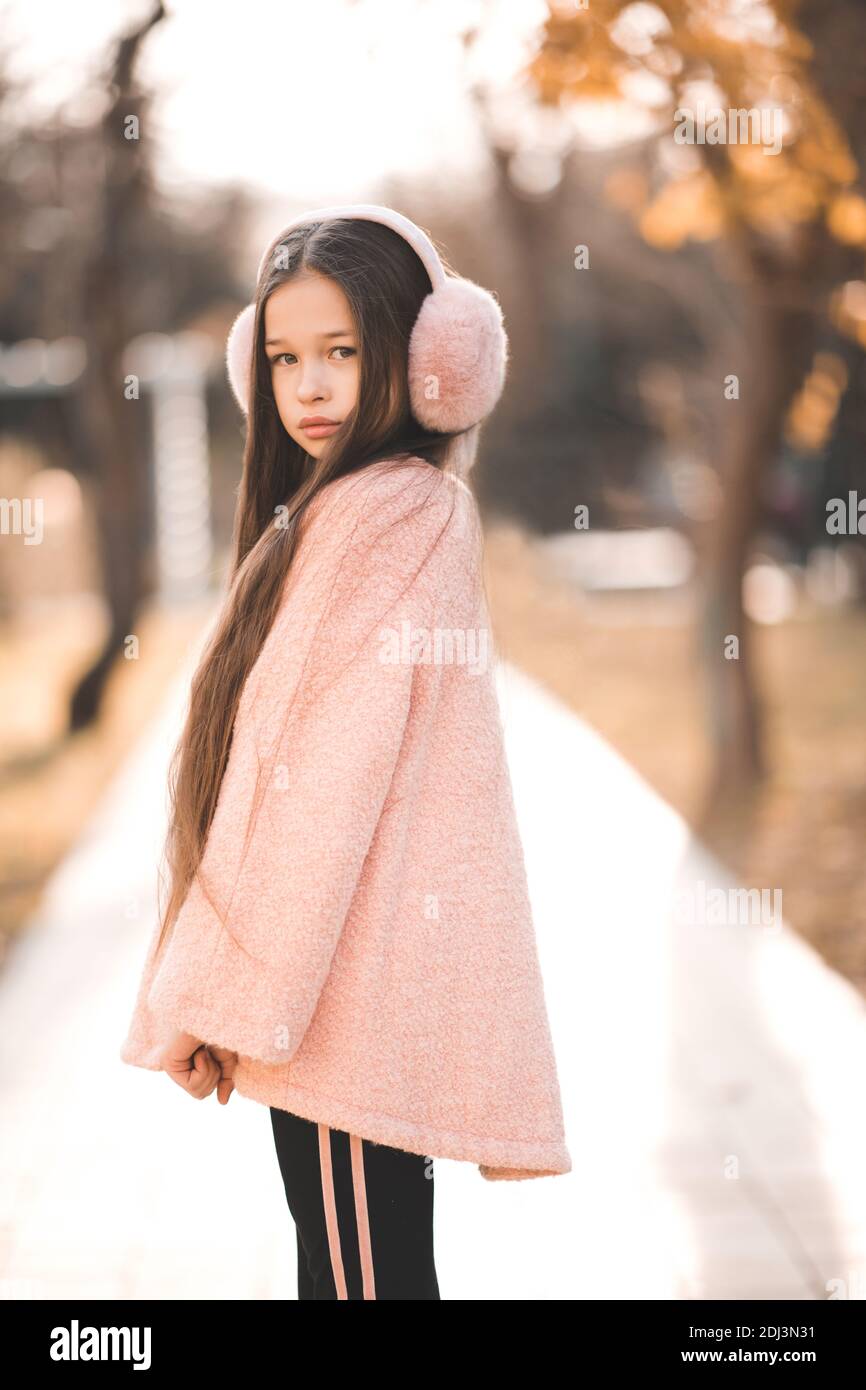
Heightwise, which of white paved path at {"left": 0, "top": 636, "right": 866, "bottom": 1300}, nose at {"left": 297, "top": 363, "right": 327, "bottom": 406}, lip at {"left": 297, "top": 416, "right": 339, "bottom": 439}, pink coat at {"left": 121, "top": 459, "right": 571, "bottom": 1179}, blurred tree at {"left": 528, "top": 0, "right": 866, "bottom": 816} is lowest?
white paved path at {"left": 0, "top": 636, "right": 866, "bottom": 1300}

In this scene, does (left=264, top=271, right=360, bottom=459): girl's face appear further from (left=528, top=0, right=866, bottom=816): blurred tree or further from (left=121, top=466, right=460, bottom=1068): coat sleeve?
(left=528, top=0, right=866, bottom=816): blurred tree

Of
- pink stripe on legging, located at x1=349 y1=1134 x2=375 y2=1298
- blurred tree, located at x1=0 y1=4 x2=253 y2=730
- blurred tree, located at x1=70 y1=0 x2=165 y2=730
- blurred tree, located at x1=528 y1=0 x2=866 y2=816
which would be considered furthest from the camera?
blurred tree, located at x1=70 y1=0 x2=165 y2=730

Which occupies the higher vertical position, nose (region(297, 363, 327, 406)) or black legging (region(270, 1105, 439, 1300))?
nose (region(297, 363, 327, 406))

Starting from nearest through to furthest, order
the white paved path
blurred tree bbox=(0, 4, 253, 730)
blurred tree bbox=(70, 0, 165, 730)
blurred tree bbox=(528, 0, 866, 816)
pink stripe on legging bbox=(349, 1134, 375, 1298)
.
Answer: pink stripe on legging bbox=(349, 1134, 375, 1298) → the white paved path → blurred tree bbox=(528, 0, 866, 816) → blurred tree bbox=(0, 4, 253, 730) → blurred tree bbox=(70, 0, 165, 730)

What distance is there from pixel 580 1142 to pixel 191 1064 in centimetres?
204

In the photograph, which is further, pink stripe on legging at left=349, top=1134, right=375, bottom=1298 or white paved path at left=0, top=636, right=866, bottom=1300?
white paved path at left=0, top=636, right=866, bottom=1300

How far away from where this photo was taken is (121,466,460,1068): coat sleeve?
178cm

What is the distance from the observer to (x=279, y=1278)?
3.03 m

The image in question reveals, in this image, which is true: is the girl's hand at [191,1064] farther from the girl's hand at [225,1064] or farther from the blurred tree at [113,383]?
the blurred tree at [113,383]

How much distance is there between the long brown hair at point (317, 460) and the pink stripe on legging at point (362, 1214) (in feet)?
1.24

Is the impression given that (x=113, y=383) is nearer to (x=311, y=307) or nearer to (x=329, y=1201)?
(x=311, y=307)

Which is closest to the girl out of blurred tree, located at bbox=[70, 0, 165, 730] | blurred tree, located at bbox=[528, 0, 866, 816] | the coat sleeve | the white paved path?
the coat sleeve

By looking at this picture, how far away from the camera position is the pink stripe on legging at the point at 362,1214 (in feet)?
6.20

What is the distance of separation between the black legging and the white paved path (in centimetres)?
68
